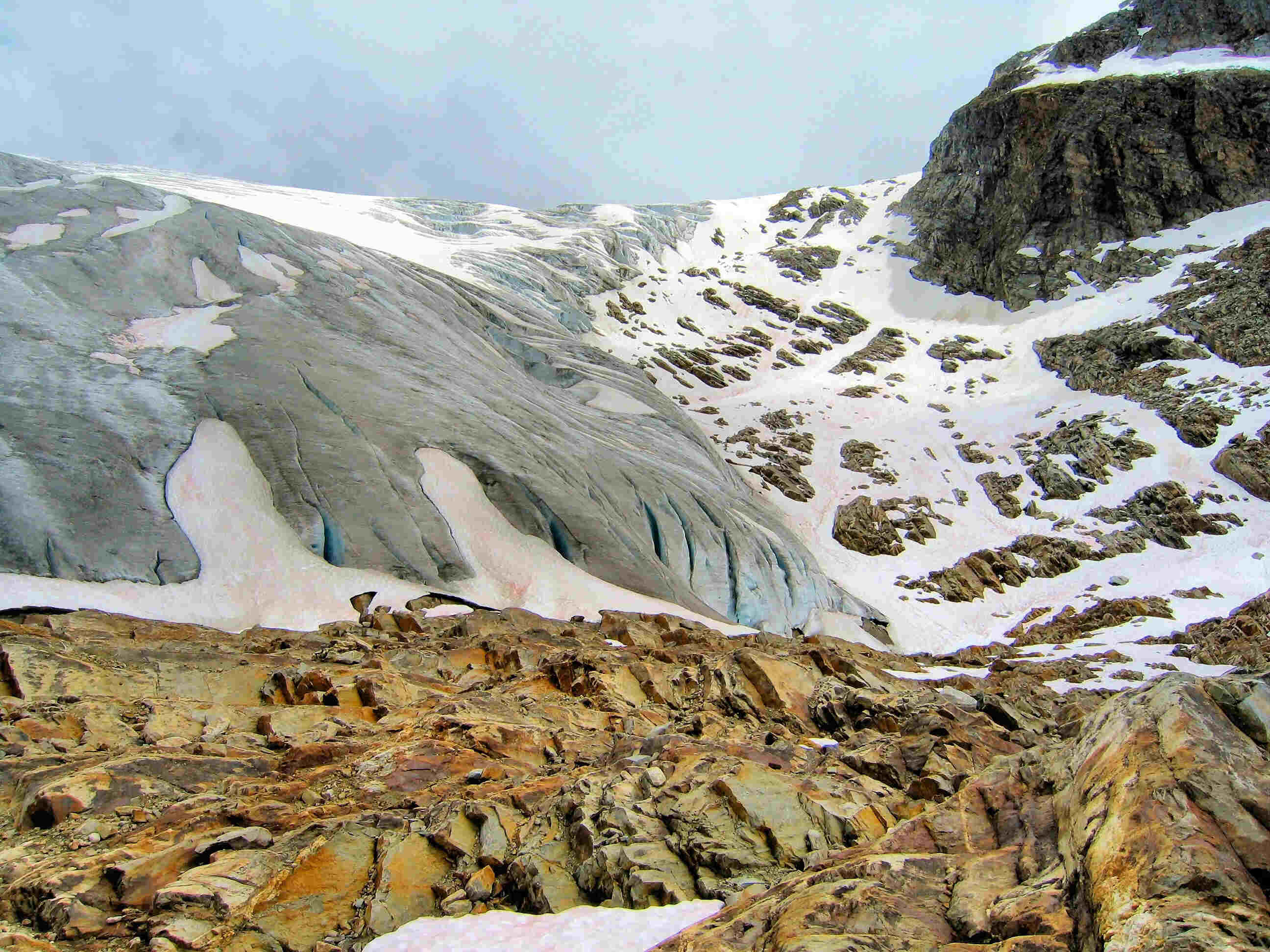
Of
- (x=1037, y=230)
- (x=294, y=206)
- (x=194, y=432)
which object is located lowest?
(x=194, y=432)

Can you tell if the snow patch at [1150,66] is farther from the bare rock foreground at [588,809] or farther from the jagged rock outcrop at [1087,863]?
the jagged rock outcrop at [1087,863]

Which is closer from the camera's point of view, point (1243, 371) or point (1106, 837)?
point (1106, 837)

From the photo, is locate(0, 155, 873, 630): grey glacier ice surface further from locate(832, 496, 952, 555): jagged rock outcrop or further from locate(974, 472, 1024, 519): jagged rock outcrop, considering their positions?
locate(974, 472, 1024, 519): jagged rock outcrop

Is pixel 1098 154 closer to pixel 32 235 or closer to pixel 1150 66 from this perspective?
pixel 1150 66

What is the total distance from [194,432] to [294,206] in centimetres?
4871

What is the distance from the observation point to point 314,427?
20.2 m

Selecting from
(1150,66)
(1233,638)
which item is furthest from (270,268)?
(1150,66)

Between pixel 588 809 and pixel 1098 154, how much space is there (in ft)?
304

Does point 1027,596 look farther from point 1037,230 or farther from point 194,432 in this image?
point 1037,230

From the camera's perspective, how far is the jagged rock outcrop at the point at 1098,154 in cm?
7131

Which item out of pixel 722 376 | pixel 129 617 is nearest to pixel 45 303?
pixel 129 617

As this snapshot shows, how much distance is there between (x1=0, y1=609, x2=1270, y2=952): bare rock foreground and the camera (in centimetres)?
461

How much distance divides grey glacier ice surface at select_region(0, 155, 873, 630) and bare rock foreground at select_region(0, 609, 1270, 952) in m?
5.45

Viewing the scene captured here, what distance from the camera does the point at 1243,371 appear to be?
161 feet
